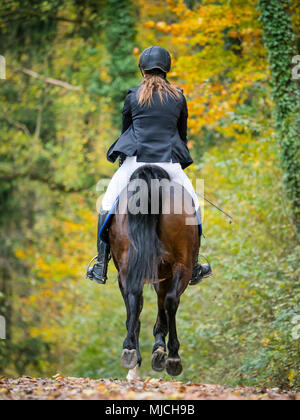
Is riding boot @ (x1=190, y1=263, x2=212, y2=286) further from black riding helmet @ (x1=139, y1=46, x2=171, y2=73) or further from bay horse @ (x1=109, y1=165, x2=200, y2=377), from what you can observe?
black riding helmet @ (x1=139, y1=46, x2=171, y2=73)

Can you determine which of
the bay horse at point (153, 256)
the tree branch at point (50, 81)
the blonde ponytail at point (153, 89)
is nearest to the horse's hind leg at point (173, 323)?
the bay horse at point (153, 256)

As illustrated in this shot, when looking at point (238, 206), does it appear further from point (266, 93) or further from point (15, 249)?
point (15, 249)

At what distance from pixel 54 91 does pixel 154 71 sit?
827 inches

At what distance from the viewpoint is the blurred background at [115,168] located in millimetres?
11844

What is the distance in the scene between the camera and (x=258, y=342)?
36.2 feet

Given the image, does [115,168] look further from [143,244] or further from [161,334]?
[143,244]

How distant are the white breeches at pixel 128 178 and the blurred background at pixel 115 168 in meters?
2.09

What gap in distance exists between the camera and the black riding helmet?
285 inches

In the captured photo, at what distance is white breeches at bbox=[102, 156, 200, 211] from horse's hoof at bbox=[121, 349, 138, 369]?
4.97 feet

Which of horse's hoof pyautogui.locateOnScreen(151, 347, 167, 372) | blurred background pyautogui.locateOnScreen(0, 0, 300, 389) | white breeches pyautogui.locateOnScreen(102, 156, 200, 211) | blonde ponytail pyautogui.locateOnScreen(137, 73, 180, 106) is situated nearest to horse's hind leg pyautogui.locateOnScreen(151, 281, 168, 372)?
horse's hoof pyautogui.locateOnScreen(151, 347, 167, 372)

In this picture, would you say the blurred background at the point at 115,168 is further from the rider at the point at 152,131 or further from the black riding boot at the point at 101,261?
the rider at the point at 152,131

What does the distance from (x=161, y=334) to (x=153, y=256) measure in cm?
101

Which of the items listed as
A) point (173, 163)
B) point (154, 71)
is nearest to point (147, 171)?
point (173, 163)

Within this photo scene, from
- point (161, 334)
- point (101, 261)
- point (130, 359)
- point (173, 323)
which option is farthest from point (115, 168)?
point (130, 359)
